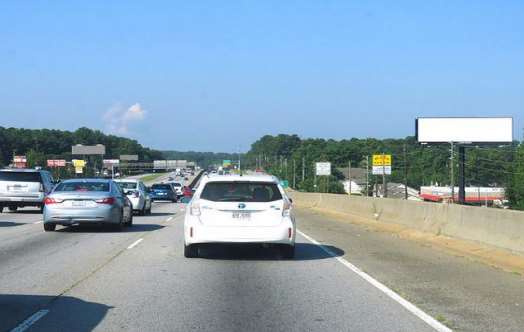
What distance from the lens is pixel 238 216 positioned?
1425 centimetres

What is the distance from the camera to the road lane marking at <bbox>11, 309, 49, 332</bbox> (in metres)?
8.16

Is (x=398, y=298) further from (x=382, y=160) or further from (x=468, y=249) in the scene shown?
(x=382, y=160)

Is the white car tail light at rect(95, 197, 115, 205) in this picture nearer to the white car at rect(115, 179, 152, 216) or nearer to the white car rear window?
the white car rear window

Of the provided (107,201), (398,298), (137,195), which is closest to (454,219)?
(107,201)

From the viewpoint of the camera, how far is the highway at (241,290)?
864 cm

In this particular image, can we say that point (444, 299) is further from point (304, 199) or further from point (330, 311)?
point (304, 199)

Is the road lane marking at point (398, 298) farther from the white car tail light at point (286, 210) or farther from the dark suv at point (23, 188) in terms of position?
the dark suv at point (23, 188)

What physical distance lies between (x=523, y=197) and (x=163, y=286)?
8202cm

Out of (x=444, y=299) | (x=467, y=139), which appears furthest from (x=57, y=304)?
(x=467, y=139)

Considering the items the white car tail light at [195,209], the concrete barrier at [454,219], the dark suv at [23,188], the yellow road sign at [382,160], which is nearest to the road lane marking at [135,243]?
the white car tail light at [195,209]

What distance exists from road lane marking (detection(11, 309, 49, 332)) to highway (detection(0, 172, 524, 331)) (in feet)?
0.09

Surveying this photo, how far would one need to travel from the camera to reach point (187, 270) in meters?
13.2

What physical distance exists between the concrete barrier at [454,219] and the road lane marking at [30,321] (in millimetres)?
9897

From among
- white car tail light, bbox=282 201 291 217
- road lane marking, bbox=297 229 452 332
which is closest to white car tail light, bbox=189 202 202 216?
white car tail light, bbox=282 201 291 217
